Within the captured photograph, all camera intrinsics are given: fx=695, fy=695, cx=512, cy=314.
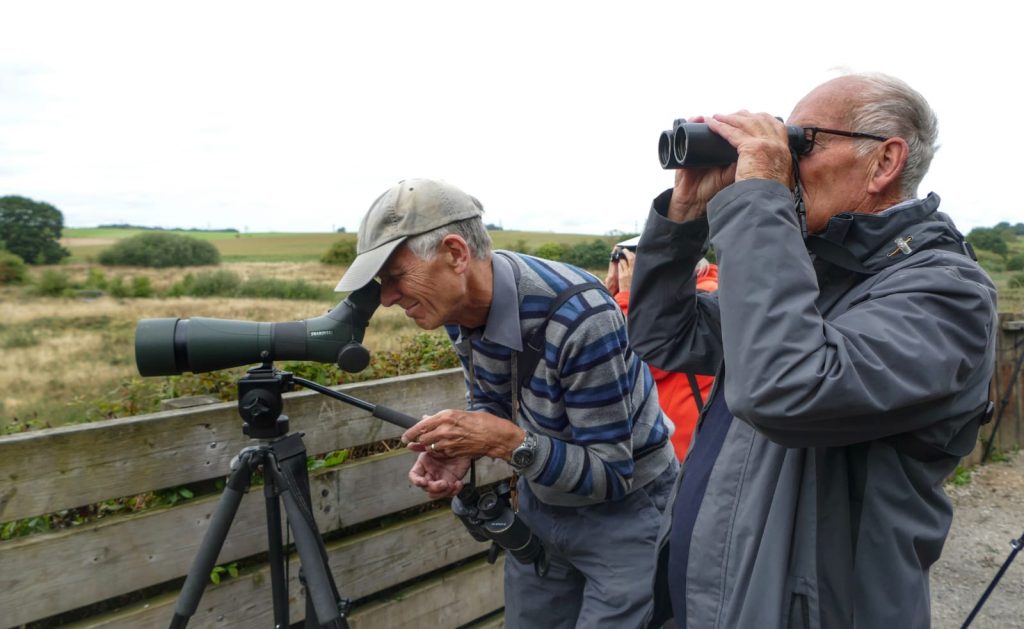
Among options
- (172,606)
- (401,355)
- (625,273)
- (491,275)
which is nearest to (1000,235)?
(625,273)

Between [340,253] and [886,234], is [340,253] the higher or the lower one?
the lower one

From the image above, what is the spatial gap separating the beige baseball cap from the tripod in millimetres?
425

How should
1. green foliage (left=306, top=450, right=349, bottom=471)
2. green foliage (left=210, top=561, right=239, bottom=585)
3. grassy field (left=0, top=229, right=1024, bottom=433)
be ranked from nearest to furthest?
green foliage (left=210, top=561, right=239, bottom=585) < green foliage (left=306, top=450, right=349, bottom=471) < grassy field (left=0, top=229, right=1024, bottom=433)

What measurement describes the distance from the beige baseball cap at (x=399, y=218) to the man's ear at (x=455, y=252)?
5cm

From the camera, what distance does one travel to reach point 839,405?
45.1 inches

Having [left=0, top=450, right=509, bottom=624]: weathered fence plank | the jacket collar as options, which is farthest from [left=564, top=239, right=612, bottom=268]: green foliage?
the jacket collar

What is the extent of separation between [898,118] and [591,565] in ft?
5.07

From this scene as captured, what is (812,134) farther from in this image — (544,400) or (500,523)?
Result: (500,523)

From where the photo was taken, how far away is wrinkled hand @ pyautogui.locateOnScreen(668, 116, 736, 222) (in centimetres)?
164

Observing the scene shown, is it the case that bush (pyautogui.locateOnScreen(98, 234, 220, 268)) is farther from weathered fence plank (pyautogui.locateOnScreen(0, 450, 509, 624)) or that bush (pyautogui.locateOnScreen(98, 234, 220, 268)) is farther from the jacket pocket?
the jacket pocket

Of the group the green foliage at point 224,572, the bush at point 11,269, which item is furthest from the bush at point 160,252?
the green foliage at point 224,572

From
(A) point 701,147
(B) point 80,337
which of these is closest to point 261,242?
(B) point 80,337

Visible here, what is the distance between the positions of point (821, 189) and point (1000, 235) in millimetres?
10170

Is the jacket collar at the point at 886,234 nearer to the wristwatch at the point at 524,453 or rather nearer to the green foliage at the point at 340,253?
the wristwatch at the point at 524,453
